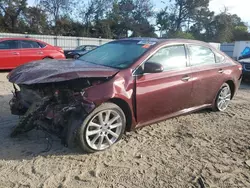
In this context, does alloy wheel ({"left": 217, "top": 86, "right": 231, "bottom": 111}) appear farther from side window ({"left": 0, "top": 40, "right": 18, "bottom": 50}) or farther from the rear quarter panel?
side window ({"left": 0, "top": 40, "right": 18, "bottom": 50})

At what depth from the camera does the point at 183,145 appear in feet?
12.6

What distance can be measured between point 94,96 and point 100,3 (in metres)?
36.0

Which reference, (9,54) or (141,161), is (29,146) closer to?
(141,161)

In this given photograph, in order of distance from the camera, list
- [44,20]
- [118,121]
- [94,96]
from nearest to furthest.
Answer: [94,96] < [118,121] < [44,20]

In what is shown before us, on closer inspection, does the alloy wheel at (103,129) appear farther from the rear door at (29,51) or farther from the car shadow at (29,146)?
the rear door at (29,51)

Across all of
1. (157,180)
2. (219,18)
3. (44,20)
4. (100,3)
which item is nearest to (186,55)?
(157,180)

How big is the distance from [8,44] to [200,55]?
303 inches

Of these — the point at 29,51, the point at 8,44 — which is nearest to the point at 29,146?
the point at 8,44

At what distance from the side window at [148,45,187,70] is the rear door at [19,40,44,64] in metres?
7.34

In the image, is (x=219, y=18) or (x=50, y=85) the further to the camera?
(x=219, y=18)

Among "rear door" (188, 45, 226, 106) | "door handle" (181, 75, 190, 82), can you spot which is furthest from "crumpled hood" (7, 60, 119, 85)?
"rear door" (188, 45, 226, 106)

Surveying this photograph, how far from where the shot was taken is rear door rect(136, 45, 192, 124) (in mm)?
3812

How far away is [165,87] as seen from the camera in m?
4.07

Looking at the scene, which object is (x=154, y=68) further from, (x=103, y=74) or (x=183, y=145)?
(x=183, y=145)
